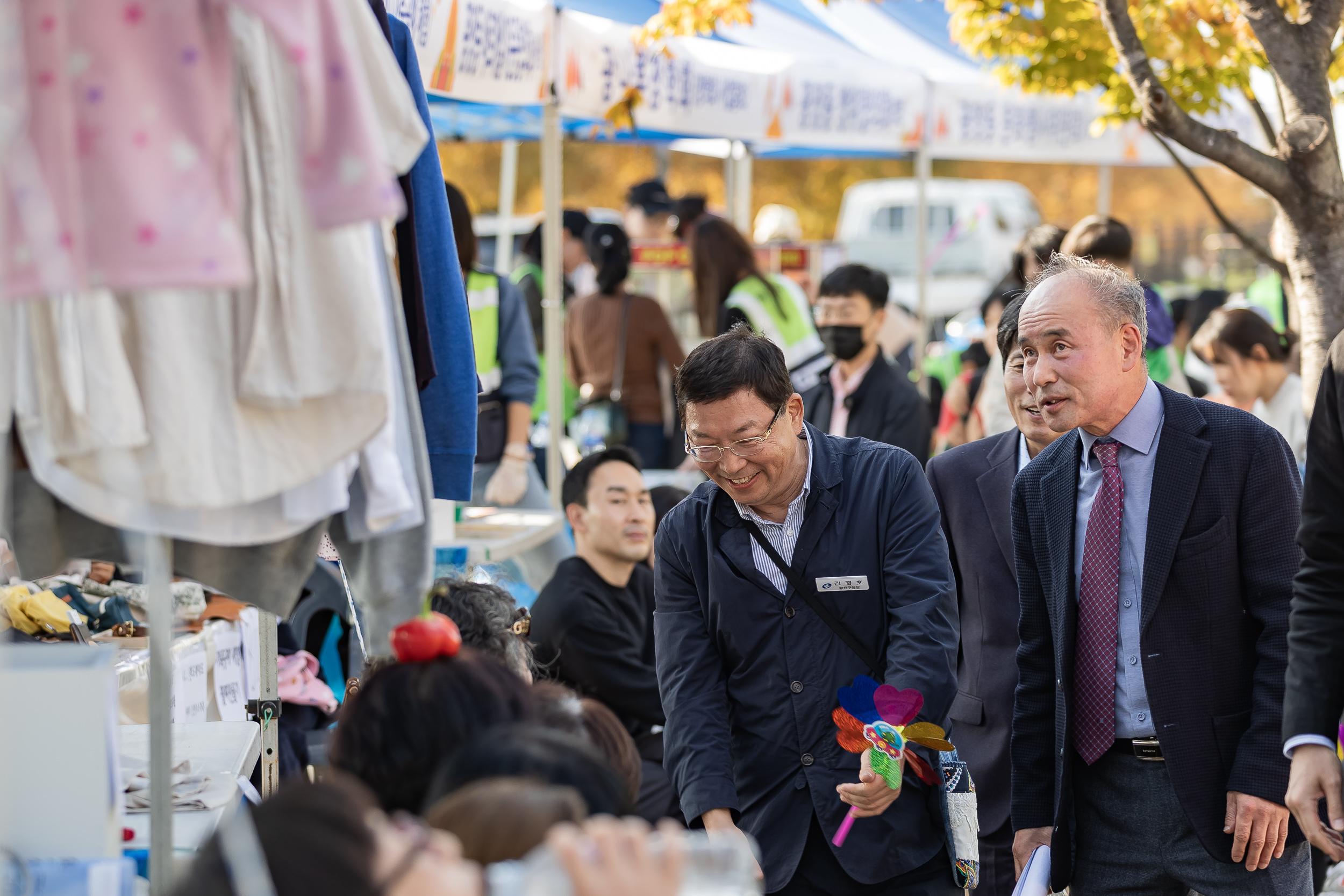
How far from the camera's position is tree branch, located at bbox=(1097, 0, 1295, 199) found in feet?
13.9

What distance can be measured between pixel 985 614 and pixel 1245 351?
2853mm

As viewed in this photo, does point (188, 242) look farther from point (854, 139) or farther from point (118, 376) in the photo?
point (854, 139)

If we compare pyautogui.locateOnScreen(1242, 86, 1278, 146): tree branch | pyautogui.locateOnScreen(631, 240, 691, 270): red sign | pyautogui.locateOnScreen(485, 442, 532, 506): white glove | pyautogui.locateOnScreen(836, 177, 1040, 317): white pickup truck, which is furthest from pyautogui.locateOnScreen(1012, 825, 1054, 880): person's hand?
pyautogui.locateOnScreen(836, 177, 1040, 317): white pickup truck

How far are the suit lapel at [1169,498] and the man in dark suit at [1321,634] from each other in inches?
12.8

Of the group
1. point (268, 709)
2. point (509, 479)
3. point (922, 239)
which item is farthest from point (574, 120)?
point (268, 709)

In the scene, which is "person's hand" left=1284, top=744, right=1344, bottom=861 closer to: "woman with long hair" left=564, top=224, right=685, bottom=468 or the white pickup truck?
"woman with long hair" left=564, top=224, right=685, bottom=468

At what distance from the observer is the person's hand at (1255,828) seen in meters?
2.77

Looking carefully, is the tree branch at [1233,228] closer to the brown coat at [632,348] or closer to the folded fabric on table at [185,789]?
the brown coat at [632,348]

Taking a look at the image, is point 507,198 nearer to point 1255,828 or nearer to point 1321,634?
point 1255,828

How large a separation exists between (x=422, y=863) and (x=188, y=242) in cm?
75

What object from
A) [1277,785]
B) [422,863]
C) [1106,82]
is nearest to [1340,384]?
[1277,785]

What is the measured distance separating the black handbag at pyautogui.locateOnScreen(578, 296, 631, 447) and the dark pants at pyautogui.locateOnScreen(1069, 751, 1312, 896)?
15.9 feet

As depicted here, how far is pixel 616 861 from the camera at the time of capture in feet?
4.87

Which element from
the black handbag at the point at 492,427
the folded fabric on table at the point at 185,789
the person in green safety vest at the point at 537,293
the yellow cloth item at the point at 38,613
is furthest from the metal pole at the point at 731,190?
the folded fabric on table at the point at 185,789
